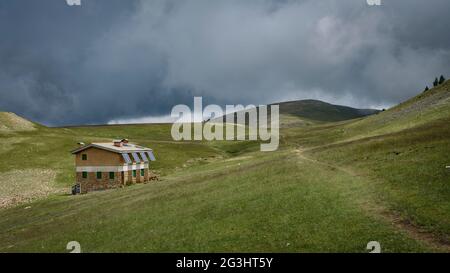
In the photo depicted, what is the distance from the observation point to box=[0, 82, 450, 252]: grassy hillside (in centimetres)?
2747

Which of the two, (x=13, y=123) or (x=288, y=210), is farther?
(x=13, y=123)

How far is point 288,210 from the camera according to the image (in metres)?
34.0

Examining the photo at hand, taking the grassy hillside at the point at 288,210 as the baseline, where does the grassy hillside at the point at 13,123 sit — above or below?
above

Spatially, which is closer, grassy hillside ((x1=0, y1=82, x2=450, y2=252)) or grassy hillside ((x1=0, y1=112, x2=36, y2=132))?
grassy hillside ((x1=0, y1=82, x2=450, y2=252))

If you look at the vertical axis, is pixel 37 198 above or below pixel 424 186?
below

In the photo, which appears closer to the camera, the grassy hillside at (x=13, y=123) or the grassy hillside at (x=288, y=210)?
the grassy hillside at (x=288, y=210)

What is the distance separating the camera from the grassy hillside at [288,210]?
27469 mm

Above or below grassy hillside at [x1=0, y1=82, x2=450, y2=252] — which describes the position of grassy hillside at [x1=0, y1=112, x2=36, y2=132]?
above

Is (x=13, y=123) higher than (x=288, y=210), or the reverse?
(x=13, y=123)
